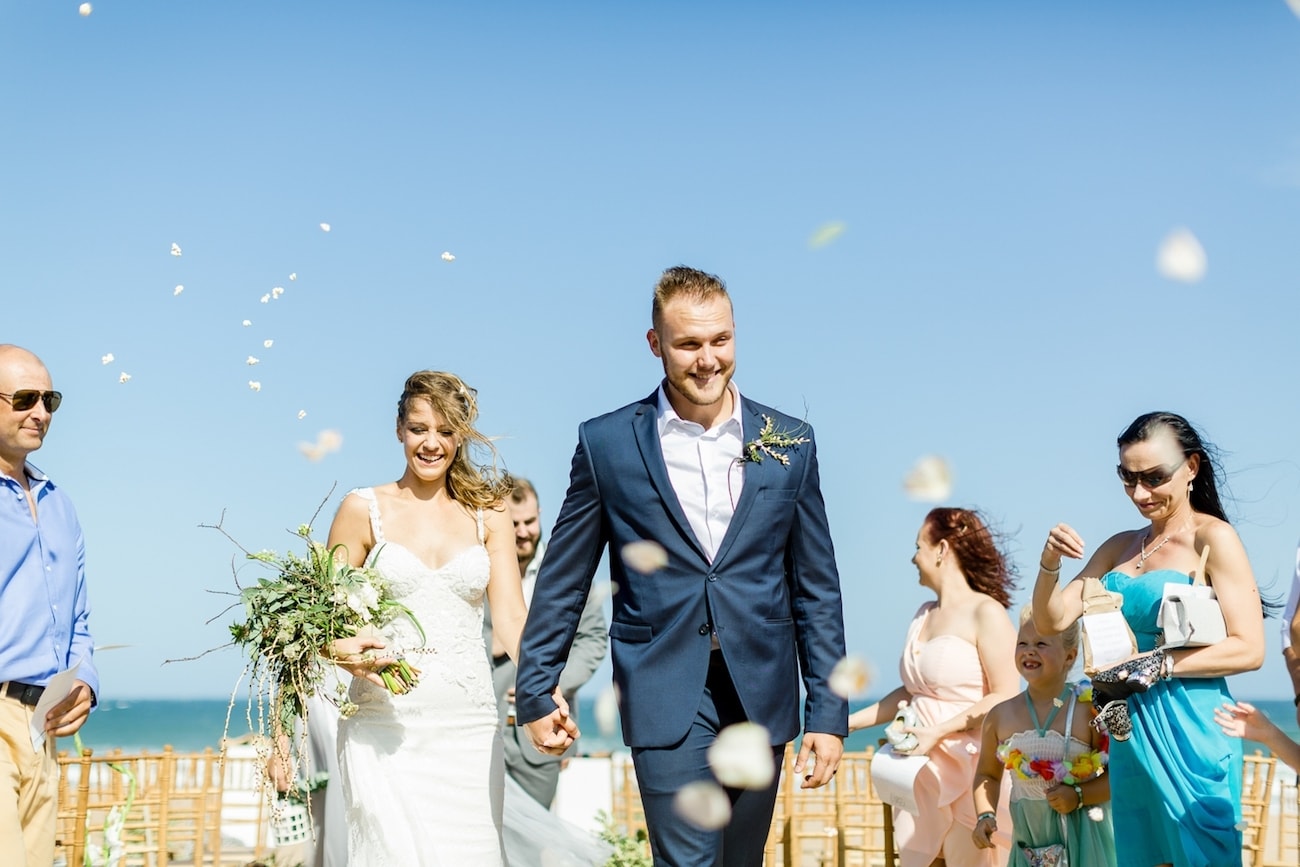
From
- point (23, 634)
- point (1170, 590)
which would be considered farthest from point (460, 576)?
point (1170, 590)

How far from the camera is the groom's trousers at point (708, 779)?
432 centimetres

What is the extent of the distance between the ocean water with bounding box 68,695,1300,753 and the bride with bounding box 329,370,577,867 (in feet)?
137

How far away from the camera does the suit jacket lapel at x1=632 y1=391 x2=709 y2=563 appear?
178 inches

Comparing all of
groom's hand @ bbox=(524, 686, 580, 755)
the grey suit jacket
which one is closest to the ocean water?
the grey suit jacket

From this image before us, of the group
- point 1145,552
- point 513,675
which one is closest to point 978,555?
point 1145,552

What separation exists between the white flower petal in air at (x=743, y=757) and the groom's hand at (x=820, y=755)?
0.11m

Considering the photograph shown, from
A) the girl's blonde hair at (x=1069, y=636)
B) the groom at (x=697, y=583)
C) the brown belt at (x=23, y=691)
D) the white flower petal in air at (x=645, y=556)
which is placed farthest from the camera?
the girl's blonde hair at (x=1069, y=636)

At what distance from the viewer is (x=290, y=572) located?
229 inches

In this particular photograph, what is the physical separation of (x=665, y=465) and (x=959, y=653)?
10.9 feet

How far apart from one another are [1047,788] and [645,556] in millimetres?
2782

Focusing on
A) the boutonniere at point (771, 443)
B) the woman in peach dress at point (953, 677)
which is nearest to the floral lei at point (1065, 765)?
the woman in peach dress at point (953, 677)

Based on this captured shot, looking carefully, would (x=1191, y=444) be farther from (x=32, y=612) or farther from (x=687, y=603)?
→ (x=32, y=612)

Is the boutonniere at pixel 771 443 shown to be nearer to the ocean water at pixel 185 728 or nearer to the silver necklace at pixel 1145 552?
the silver necklace at pixel 1145 552

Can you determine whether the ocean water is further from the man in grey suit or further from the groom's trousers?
the groom's trousers
